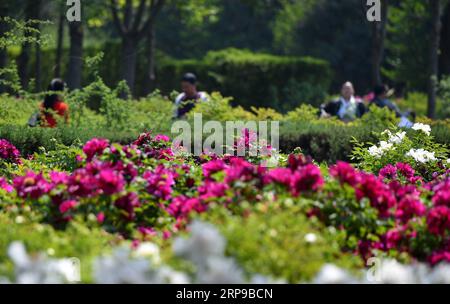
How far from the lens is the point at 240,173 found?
4676 mm

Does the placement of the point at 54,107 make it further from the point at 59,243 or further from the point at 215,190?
the point at 59,243

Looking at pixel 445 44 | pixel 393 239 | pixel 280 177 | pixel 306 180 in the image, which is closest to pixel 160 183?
pixel 280 177

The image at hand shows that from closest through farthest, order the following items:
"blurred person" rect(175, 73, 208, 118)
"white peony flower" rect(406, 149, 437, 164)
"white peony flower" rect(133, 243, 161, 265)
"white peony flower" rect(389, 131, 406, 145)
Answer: "white peony flower" rect(133, 243, 161, 265) → "white peony flower" rect(406, 149, 437, 164) → "white peony flower" rect(389, 131, 406, 145) → "blurred person" rect(175, 73, 208, 118)

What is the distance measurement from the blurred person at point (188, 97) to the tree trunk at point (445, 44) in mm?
11870

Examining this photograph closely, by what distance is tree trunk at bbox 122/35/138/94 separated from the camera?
18344 millimetres

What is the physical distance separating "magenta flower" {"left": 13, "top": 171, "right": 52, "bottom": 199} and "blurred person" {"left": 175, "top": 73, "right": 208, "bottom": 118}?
6.35 meters

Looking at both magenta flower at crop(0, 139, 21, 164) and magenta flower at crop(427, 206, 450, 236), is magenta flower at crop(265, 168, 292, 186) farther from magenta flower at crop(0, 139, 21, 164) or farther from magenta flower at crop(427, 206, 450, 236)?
magenta flower at crop(0, 139, 21, 164)

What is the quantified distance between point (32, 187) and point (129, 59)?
1383 centimetres

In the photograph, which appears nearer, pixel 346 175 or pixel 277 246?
pixel 277 246

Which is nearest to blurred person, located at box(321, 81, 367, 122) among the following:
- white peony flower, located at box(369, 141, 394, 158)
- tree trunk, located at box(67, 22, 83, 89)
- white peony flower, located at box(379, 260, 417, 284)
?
white peony flower, located at box(369, 141, 394, 158)

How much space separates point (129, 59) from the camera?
18.6 meters

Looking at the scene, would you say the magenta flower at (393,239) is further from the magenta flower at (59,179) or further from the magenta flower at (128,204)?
the magenta flower at (59,179)

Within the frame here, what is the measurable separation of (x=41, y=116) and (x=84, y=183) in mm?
5757

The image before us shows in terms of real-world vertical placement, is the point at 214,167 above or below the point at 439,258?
above
